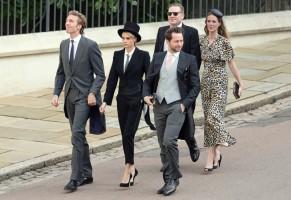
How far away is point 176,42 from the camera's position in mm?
11141

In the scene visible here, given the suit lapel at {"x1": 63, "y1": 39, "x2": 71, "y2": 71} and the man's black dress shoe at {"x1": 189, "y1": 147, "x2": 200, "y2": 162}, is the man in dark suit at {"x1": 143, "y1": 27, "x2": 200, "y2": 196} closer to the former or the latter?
the man's black dress shoe at {"x1": 189, "y1": 147, "x2": 200, "y2": 162}

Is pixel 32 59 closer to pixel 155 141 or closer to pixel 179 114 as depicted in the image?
pixel 155 141

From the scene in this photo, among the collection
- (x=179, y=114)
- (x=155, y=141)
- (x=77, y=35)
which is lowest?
(x=155, y=141)

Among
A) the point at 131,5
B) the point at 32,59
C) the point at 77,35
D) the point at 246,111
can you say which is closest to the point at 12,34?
the point at 32,59

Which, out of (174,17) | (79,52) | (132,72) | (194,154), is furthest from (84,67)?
(194,154)

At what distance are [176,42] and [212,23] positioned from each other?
911 millimetres

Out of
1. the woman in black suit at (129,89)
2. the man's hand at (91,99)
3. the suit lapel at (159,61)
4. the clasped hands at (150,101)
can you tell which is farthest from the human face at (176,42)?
the man's hand at (91,99)

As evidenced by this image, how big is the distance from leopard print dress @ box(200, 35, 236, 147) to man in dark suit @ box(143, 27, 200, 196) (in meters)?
0.71

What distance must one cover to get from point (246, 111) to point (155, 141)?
2.23 metres

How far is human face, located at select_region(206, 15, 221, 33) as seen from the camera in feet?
39.0

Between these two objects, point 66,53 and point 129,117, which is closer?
point 129,117

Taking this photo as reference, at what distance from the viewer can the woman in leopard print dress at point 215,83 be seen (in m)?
11.9

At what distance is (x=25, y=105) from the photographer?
15812 mm

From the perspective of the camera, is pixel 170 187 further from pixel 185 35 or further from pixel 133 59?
pixel 185 35
